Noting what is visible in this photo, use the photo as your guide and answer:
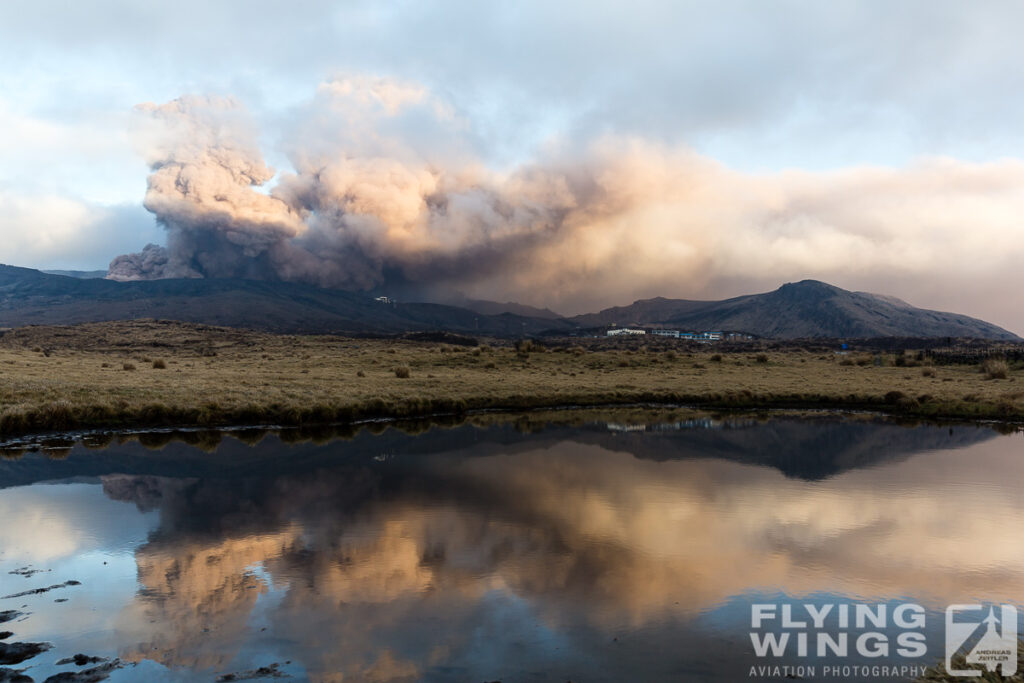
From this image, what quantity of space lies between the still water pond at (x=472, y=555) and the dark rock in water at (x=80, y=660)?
0.18m

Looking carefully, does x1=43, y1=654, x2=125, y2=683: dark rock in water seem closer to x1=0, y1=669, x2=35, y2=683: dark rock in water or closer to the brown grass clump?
x1=0, y1=669, x2=35, y2=683: dark rock in water

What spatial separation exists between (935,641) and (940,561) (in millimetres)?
5047

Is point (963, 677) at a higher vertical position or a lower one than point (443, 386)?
lower

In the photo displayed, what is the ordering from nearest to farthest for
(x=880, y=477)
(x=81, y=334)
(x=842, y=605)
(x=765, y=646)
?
(x=765, y=646) → (x=842, y=605) → (x=880, y=477) → (x=81, y=334)

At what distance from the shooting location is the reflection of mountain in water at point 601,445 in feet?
78.0

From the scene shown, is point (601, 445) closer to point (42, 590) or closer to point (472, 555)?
point (472, 555)

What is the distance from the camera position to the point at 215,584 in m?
12.7

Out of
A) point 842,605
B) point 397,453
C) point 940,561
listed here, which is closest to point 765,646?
point 842,605

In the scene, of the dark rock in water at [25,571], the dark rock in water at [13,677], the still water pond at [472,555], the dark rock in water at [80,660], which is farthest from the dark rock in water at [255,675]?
the dark rock in water at [25,571]

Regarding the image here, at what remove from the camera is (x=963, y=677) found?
354 inches

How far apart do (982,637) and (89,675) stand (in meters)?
14.4

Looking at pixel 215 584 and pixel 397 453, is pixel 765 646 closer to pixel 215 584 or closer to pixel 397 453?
pixel 215 584

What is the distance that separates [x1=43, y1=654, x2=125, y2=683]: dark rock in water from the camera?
8.86 metres

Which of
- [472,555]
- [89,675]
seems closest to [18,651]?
[89,675]
